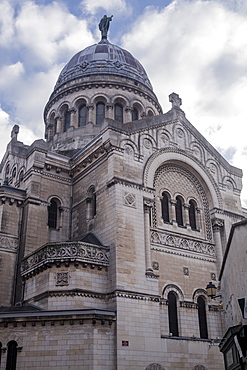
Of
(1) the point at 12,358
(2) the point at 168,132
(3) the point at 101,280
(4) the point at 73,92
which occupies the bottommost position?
(1) the point at 12,358

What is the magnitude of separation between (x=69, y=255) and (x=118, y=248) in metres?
2.71

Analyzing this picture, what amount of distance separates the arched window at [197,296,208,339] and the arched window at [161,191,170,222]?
5.33 meters

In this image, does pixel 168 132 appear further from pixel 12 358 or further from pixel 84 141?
pixel 12 358

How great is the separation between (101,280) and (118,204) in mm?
4332

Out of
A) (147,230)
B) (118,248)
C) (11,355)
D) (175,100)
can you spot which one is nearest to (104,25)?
(175,100)

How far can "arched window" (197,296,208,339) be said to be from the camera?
25906mm

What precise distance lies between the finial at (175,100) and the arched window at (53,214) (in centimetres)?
1130

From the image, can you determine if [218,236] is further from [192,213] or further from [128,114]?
[128,114]

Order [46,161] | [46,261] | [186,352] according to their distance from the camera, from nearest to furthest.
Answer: [46,261] → [186,352] → [46,161]

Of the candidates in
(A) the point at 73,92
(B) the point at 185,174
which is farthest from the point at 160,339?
(A) the point at 73,92

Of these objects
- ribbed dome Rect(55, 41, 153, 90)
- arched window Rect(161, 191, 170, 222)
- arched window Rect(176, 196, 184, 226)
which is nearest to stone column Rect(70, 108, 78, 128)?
ribbed dome Rect(55, 41, 153, 90)

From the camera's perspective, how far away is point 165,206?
92.5 feet

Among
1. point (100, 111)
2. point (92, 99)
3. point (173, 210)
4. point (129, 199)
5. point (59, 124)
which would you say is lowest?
point (129, 199)

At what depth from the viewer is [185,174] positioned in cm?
3044
